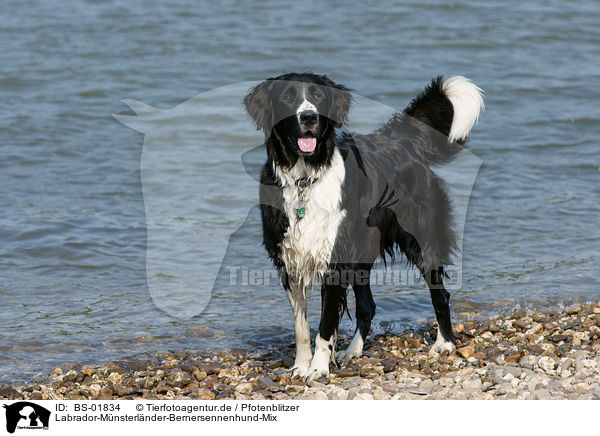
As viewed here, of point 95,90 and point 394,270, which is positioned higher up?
point 95,90

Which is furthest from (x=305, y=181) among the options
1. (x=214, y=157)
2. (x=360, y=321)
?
(x=214, y=157)

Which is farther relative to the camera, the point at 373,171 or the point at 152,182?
the point at 152,182

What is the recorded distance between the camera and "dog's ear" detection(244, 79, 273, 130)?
441 centimetres

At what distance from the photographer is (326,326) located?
15.2ft

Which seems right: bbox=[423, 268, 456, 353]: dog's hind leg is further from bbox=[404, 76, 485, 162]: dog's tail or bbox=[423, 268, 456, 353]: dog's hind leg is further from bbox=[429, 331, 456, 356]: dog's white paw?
bbox=[404, 76, 485, 162]: dog's tail

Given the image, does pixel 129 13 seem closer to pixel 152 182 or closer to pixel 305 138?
pixel 152 182

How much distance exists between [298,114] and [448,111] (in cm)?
134

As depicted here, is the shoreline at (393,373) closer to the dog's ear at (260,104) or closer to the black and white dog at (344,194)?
the black and white dog at (344,194)

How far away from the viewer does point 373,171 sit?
4727 mm

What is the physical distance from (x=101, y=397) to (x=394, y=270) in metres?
3.12

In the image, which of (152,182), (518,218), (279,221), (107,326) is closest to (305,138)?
(279,221)

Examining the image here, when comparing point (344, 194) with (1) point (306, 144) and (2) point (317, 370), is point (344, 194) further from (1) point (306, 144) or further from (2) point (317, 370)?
(2) point (317, 370)
